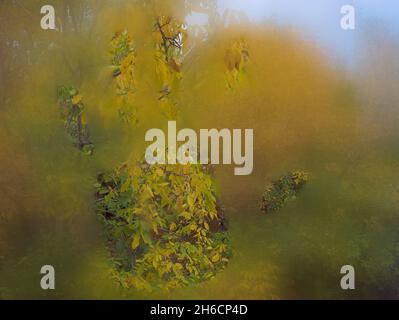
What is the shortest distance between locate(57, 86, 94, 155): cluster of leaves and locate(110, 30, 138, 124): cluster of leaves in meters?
0.18

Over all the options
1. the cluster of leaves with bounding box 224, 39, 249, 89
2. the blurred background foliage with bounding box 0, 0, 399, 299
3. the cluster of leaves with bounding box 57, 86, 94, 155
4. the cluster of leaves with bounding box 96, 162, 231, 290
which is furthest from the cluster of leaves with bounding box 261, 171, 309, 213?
the cluster of leaves with bounding box 57, 86, 94, 155

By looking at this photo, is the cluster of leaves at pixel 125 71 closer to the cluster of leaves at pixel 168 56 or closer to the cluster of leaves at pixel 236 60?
the cluster of leaves at pixel 168 56

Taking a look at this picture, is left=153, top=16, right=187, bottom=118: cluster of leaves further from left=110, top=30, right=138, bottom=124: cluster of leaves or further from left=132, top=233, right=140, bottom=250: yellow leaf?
left=132, top=233, right=140, bottom=250: yellow leaf

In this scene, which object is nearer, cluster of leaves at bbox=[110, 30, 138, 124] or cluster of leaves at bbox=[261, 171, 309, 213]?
cluster of leaves at bbox=[110, 30, 138, 124]

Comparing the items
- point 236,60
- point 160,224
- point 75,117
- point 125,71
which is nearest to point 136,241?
point 160,224

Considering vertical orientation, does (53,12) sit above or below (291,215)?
above

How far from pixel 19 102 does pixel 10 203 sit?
46 cm

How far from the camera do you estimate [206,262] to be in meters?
2.00

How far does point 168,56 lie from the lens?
1.92 metres

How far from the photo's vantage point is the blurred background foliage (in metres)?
1.94

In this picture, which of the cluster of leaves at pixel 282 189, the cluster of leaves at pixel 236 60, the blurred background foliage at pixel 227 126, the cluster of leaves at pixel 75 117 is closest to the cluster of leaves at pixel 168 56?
the blurred background foliage at pixel 227 126

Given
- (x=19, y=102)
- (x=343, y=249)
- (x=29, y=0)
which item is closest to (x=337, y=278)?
(x=343, y=249)

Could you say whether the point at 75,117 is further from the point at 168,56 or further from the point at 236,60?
the point at 236,60
